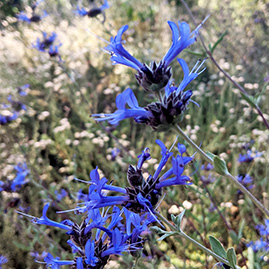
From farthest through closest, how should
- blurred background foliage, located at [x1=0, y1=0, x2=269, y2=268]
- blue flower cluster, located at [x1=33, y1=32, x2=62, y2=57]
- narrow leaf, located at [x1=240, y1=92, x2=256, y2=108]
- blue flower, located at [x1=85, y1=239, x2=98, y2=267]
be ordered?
1. blue flower cluster, located at [x1=33, y1=32, x2=62, y2=57]
2. blurred background foliage, located at [x1=0, y1=0, x2=269, y2=268]
3. narrow leaf, located at [x1=240, y1=92, x2=256, y2=108]
4. blue flower, located at [x1=85, y1=239, x2=98, y2=267]

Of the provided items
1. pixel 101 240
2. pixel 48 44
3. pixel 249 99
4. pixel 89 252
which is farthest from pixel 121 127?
pixel 89 252

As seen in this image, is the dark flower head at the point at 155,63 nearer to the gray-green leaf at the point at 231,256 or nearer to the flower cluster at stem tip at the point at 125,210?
the flower cluster at stem tip at the point at 125,210

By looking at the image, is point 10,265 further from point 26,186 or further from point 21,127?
point 21,127

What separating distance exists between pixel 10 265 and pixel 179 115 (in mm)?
2057

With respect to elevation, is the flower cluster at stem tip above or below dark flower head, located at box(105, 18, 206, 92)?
below

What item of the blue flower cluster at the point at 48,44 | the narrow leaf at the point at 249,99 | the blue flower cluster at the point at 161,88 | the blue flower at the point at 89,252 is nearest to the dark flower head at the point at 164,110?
the blue flower cluster at the point at 161,88

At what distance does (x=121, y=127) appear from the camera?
3.71 m

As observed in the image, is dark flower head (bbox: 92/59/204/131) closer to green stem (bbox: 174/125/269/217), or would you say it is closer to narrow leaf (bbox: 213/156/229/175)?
green stem (bbox: 174/125/269/217)

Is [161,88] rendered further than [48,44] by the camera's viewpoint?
No

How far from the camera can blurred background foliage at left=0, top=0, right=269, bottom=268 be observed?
7.53 ft

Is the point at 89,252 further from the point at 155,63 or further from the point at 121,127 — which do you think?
the point at 121,127

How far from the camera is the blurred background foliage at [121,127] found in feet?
7.53

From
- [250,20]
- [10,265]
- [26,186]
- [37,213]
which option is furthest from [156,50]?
[10,265]

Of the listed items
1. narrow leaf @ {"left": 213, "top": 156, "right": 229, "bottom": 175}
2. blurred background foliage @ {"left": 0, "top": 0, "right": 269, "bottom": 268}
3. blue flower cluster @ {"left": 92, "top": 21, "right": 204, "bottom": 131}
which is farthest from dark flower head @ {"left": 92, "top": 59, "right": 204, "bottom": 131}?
blurred background foliage @ {"left": 0, "top": 0, "right": 269, "bottom": 268}
